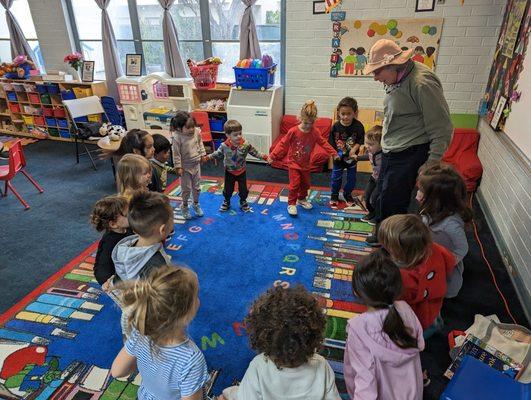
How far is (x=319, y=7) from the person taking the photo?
460 centimetres

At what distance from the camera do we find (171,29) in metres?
5.37

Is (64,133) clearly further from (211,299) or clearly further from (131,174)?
(211,299)

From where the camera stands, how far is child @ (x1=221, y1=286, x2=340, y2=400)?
1.10 m

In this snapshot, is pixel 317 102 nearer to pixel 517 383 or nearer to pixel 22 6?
pixel 517 383

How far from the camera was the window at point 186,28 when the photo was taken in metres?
5.14

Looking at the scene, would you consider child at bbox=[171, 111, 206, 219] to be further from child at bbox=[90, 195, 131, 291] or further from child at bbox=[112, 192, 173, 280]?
child at bbox=[112, 192, 173, 280]

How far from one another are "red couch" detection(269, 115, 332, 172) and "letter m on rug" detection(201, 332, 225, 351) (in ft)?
8.82

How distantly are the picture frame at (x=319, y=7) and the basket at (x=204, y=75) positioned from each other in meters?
1.51

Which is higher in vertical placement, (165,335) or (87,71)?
(87,71)

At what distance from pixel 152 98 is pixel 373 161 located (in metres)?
3.75

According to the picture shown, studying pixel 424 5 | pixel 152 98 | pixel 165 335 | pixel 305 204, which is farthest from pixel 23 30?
pixel 165 335

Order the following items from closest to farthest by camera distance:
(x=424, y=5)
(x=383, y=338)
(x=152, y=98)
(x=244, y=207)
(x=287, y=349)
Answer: (x=287, y=349) → (x=383, y=338) → (x=244, y=207) → (x=424, y=5) → (x=152, y=98)

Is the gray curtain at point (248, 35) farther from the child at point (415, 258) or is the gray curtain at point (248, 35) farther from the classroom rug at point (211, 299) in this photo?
the child at point (415, 258)

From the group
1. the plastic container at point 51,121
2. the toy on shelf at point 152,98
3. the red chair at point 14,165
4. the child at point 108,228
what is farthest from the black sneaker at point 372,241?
the plastic container at point 51,121
